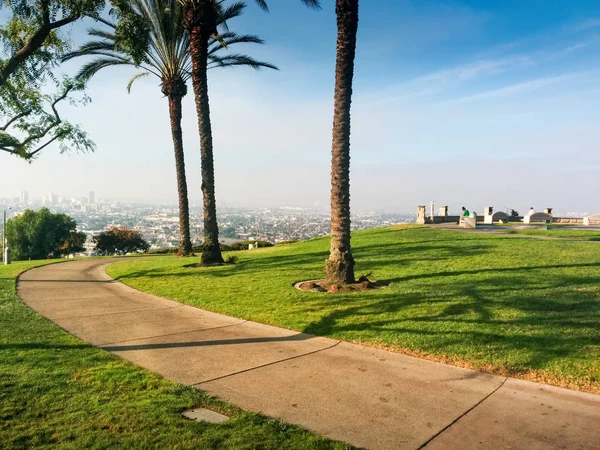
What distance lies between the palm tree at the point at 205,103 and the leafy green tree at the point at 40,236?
121 ft

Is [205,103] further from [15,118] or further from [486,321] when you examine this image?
[486,321]

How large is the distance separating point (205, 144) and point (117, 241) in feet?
101

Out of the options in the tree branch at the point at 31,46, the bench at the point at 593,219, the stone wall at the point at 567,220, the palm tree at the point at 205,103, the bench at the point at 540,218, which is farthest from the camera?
the stone wall at the point at 567,220

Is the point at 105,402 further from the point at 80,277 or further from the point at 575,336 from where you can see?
the point at 80,277

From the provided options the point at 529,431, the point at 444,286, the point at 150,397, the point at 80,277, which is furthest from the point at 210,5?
the point at 529,431

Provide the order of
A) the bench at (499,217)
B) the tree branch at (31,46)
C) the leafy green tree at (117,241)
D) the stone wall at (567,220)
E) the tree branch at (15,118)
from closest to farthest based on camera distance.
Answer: the tree branch at (31,46)
the tree branch at (15,118)
the bench at (499,217)
the stone wall at (567,220)
the leafy green tree at (117,241)

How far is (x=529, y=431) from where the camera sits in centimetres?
375

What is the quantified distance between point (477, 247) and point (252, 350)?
1155 cm

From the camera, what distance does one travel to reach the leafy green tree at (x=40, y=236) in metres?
46.0

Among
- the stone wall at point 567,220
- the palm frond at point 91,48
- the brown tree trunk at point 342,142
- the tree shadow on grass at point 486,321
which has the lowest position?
the tree shadow on grass at point 486,321

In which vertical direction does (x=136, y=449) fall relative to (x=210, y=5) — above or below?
below

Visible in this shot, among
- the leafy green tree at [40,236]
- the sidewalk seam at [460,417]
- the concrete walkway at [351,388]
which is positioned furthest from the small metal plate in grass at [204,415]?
the leafy green tree at [40,236]

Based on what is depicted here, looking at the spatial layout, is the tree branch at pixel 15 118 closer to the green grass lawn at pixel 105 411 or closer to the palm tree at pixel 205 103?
the palm tree at pixel 205 103

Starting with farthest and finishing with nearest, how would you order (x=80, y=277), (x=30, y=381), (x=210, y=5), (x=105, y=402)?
(x=210, y=5) → (x=80, y=277) → (x=30, y=381) → (x=105, y=402)
